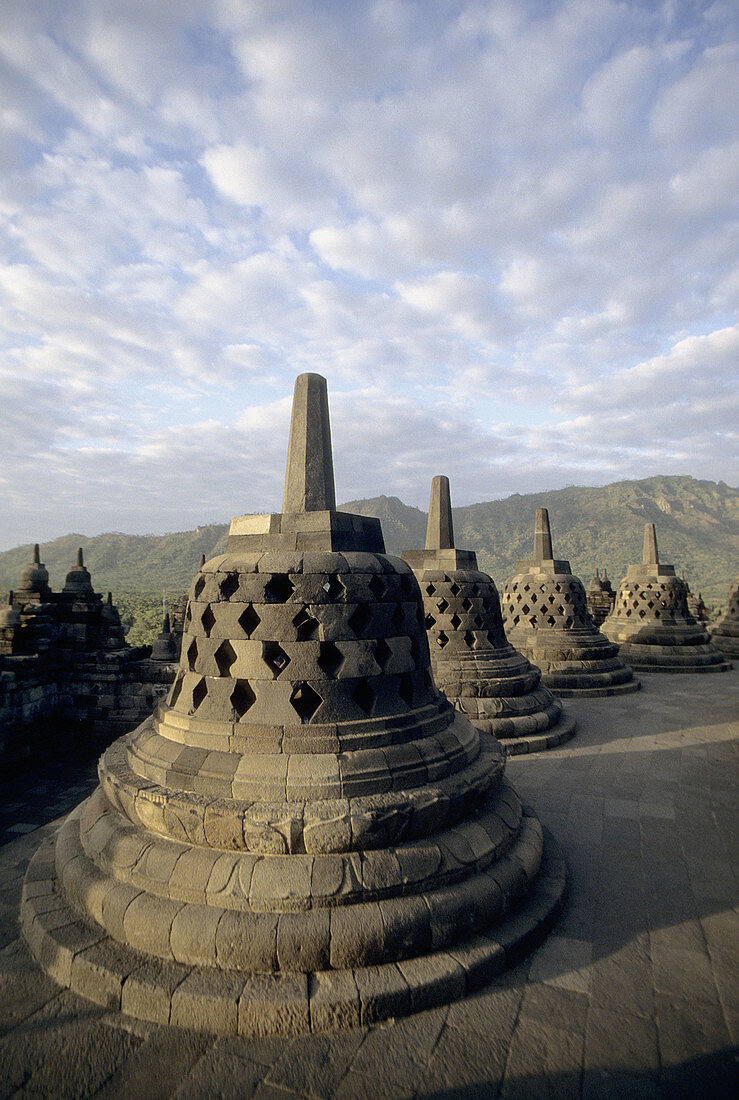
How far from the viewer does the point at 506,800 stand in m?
3.98

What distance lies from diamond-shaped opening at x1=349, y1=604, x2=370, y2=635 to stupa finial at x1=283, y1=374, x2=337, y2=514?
836 mm

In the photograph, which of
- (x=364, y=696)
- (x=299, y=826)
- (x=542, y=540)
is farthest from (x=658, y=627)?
(x=299, y=826)

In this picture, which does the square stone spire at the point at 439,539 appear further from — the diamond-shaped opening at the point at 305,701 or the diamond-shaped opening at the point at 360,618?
the diamond-shaped opening at the point at 305,701

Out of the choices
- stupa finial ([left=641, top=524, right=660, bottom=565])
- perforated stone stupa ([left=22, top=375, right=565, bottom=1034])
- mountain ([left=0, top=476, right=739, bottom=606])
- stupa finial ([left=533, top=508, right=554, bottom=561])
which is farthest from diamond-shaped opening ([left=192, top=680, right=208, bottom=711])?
mountain ([left=0, top=476, right=739, bottom=606])

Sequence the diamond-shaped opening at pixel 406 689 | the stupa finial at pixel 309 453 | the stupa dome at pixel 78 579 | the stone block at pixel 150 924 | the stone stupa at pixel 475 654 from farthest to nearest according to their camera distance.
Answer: the stupa dome at pixel 78 579 → the stone stupa at pixel 475 654 → the stupa finial at pixel 309 453 → the diamond-shaped opening at pixel 406 689 → the stone block at pixel 150 924

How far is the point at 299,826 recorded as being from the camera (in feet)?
9.87

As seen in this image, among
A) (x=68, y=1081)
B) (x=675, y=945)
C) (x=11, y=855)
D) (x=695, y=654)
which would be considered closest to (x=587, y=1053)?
(x=675, y=945)

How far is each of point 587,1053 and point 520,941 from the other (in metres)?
0.62

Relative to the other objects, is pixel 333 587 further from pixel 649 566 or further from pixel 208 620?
pixel 649 566

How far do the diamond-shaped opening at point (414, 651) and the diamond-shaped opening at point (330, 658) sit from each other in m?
0.59

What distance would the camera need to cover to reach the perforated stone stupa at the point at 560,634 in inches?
430

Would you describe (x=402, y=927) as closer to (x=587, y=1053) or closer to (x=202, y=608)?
(x=587, y=1053)

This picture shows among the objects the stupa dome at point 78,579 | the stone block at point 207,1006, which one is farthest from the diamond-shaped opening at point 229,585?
the stupa dome at point 78,579

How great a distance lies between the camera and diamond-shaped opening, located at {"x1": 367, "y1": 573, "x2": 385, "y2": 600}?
3811mm
